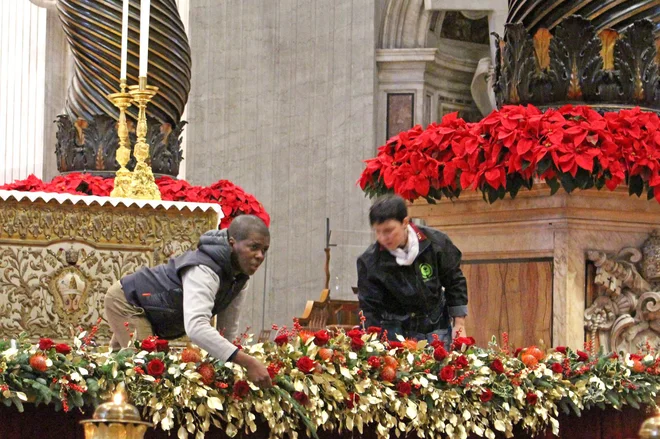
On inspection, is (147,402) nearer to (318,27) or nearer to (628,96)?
(628,96)

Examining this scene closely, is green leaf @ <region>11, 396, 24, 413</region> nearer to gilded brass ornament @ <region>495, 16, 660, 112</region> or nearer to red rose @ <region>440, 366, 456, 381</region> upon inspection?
red rose @ <region>440, 366, 456, 381</region>

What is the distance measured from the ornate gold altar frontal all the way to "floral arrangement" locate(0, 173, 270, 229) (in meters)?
0.45

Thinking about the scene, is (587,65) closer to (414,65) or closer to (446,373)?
(446,373)

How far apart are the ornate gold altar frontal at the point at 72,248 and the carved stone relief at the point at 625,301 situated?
233 centimetres

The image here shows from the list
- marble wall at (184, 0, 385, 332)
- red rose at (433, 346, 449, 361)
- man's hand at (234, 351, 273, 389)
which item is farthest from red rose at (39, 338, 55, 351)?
marble wall at (184, 0, 385, 332)

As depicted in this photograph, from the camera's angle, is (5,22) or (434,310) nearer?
(434,310)

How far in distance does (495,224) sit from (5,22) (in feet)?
32.5

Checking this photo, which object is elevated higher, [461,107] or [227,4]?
[227,4]

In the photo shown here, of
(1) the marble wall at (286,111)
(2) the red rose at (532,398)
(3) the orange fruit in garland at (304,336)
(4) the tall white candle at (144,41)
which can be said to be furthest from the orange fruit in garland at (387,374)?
(1) the marble wall at (286,111)

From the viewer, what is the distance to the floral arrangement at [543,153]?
5.36 meters

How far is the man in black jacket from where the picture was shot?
520 centimetres

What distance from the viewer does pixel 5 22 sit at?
14.6 meters

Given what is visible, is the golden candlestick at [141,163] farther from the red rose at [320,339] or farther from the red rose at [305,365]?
the red rose at [305,365]

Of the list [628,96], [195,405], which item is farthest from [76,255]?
[195,405]
